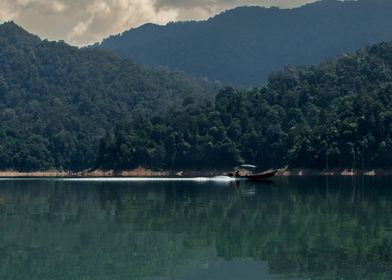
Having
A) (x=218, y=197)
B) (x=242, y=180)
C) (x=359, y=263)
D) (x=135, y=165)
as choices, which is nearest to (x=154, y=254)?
(x=359, y=263)

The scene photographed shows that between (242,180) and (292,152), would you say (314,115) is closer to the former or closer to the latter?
(292,152)

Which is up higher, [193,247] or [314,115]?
[314,115]

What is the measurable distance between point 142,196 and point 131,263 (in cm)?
4813

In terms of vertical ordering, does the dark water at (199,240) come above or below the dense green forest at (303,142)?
below

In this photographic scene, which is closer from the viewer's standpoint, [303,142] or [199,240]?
[199,240]

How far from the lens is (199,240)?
42.5m

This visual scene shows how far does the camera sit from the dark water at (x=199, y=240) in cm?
3281

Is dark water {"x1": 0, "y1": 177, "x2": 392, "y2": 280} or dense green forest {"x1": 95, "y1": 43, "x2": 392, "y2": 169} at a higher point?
dense green forest {"x1": 95, "y1": 43, "x2": 392, "y2": 169}

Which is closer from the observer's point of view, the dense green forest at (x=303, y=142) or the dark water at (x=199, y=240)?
the dark water at (x=199, y=240)

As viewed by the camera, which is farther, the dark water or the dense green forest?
the dense green forest

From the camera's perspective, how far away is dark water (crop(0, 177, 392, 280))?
108 feet

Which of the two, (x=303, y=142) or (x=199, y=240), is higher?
(x=303, y=142)

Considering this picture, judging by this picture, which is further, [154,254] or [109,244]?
[109,244]

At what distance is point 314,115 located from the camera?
194750 mm
